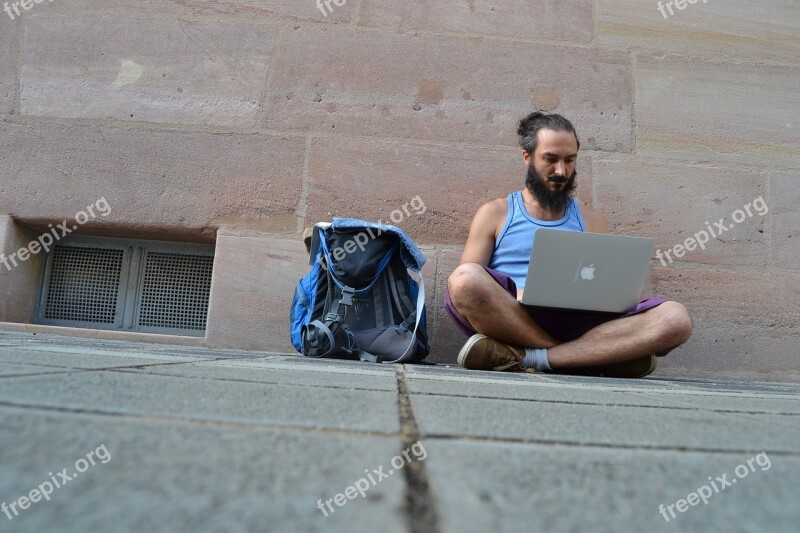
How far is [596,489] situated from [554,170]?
239 centimetres

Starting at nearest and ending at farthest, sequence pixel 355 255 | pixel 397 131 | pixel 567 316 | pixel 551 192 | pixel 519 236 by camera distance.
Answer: pixel 567 316, pixel 355 255, pixel 519 236, pixel 551 192, pixel 397 131

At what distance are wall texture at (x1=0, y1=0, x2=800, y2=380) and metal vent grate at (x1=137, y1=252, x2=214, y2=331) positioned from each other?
139 mm

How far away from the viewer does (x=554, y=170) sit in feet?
8.72

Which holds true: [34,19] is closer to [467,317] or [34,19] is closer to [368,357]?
[368,357]

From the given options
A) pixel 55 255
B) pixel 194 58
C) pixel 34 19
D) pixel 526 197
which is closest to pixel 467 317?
pixel 526 197

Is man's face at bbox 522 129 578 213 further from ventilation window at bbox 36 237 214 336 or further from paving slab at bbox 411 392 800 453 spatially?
paving slab at bbox 411 392 800 453

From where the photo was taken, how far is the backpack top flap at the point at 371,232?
2.37 metres

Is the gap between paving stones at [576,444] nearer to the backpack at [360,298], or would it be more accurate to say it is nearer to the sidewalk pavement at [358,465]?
the sidewalk pavement at [358,465]

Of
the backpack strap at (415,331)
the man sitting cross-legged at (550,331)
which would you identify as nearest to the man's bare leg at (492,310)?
the man sitting cross-legged at (550,331)

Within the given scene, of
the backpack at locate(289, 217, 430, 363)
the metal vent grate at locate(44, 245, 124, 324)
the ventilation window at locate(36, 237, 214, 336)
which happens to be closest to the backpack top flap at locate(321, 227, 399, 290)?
the backpack at locate(289, 217, 430, 363)

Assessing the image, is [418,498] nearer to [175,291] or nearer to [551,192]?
[551,192]

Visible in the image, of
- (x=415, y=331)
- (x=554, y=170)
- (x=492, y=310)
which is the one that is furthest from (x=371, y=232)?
(x=554, y=170)

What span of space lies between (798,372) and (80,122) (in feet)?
11.9

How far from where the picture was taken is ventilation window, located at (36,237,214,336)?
2.95m
